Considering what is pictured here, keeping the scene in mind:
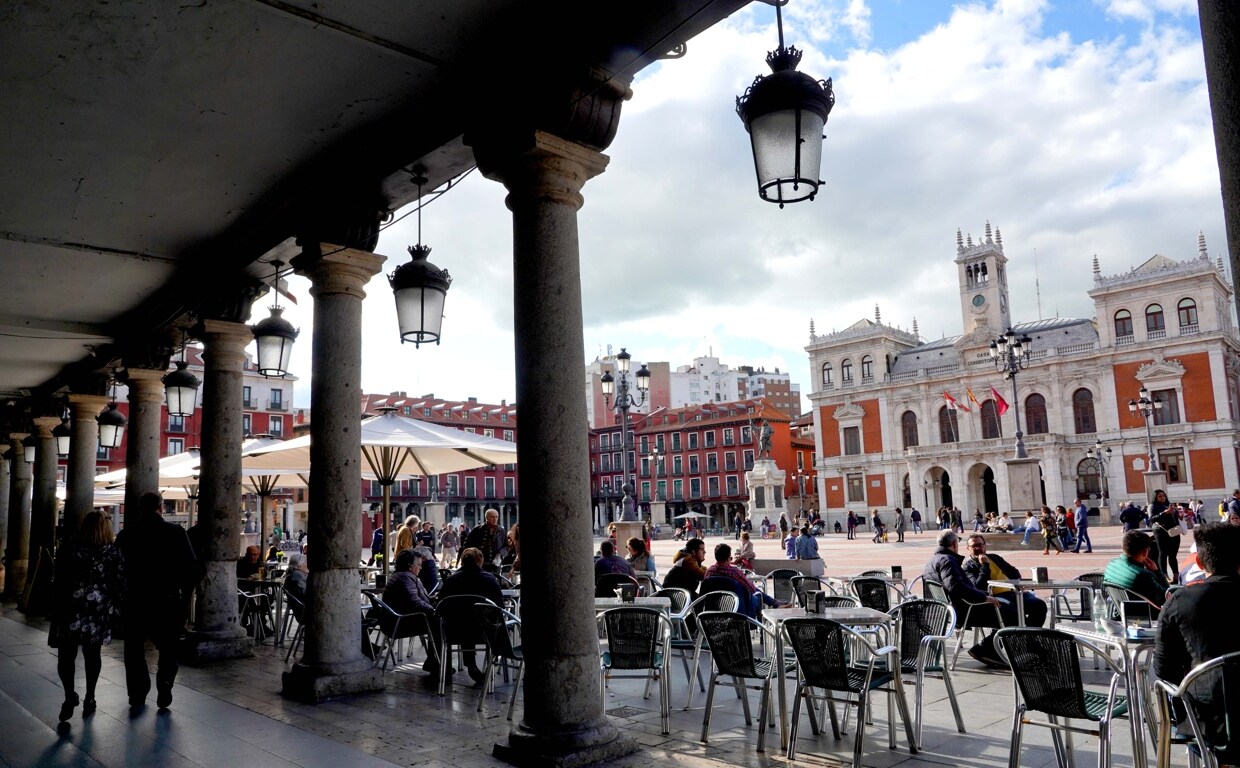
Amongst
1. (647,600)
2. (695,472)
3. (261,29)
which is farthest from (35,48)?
(695,472)

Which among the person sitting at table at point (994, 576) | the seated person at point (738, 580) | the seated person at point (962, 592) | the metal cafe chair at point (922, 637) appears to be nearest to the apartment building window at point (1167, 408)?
the person sitting at table at point (994, 576)

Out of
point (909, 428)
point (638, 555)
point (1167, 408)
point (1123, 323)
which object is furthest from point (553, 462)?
point (909, 428)

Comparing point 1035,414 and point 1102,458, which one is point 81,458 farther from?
point 1035,414

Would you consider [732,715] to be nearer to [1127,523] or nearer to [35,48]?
[35,48]

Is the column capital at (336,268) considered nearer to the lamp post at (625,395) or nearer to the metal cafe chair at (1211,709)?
the metal cafe chair at (1211,709)

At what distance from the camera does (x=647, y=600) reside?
5871 mm

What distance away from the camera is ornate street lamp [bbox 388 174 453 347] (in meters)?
5.09

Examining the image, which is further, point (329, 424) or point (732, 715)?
point (329, 424)

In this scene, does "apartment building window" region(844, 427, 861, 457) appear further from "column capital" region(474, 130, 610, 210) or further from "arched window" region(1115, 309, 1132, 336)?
"column capital" region(474, 130, 610, 210)

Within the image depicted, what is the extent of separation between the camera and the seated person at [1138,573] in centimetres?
491

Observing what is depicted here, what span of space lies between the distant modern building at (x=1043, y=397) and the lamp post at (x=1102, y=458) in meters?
0.17

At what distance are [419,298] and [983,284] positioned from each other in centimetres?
5613

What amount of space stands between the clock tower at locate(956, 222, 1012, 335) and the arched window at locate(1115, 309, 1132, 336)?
28.6ft

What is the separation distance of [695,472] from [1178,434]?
30.6m
